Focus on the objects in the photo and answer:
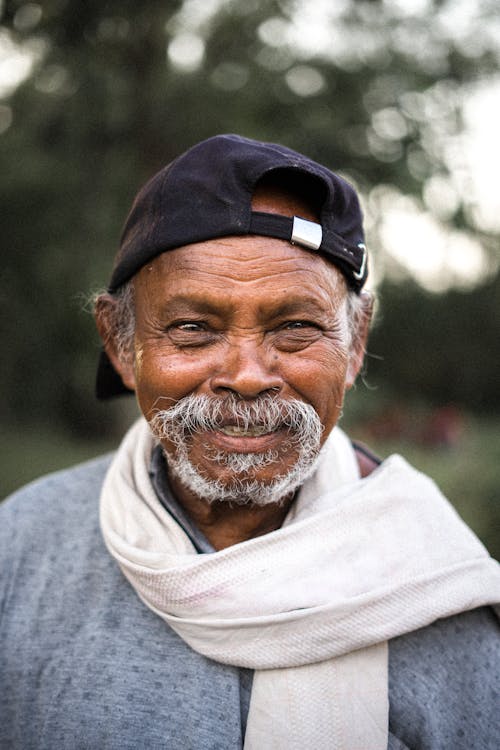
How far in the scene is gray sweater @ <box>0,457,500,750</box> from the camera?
188 cm

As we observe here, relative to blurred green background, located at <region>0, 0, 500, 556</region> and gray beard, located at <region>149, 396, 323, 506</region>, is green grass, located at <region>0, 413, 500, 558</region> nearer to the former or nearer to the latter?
blurred green background, located at <region>0, 0, 500, 556</region>

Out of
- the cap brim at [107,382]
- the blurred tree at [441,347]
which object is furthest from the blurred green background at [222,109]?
the blurred tree at [441,347]

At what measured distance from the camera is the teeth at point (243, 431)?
1.93 meters

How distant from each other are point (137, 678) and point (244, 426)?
2.81 ft

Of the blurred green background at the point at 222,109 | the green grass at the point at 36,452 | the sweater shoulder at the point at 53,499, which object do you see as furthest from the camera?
the green grass at the point at 36,452

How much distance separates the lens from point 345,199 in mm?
2004

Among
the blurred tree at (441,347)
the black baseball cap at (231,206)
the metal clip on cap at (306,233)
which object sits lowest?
the blurred tree at (441,347)

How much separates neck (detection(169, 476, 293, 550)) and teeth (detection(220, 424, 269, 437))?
35cm

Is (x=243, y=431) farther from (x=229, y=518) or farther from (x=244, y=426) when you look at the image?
(x=229, y=518)

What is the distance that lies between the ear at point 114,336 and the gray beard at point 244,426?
0.31 metres

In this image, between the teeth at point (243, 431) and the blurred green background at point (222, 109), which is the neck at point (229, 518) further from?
the blurred green background at point (222, 109)

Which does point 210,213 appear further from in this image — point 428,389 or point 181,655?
point 428,389

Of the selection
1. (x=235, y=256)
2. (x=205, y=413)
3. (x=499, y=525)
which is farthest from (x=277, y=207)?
(x=499, y=525)

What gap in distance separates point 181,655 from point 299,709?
1.33 ft
